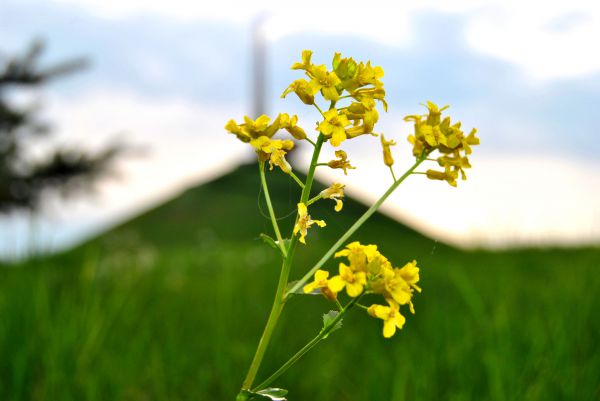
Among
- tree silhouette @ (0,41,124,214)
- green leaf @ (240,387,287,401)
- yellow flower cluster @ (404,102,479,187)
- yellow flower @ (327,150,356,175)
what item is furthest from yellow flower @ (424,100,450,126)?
tree silhouette @ (0,41,124,214)

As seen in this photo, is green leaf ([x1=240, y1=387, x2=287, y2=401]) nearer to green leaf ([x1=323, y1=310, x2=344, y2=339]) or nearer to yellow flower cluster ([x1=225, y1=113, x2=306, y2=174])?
green leaf ([x1=323, y1=310, x2=344, y2=339])

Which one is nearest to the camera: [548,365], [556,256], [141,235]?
[548,365]

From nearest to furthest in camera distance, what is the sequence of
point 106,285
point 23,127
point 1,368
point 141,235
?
point 1,368
point 106,285
point 23,127
point 141,235

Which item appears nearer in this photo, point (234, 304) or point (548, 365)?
point (548, 365)

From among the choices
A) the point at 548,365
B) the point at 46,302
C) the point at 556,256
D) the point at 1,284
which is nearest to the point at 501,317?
the point at 548,365

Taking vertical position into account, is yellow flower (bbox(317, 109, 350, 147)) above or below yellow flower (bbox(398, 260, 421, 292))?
above

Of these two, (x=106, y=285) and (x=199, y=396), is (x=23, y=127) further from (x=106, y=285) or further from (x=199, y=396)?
(x=199, y=396)

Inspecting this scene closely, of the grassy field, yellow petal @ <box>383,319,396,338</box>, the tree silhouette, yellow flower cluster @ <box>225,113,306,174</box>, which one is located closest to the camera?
yellow petal @ <box>383,319,396,338</box>

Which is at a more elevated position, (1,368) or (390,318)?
(390,318)
